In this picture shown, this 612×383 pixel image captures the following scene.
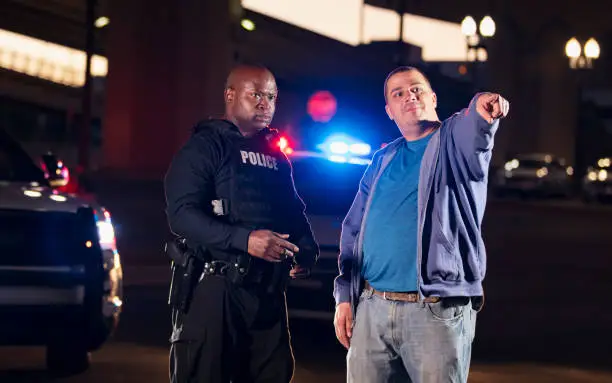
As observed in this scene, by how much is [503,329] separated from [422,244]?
7.66 metres

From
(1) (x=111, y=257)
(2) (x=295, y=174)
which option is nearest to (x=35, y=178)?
(1) (x=111, y=257)

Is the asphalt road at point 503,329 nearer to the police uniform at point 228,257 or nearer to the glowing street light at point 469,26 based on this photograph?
the police uniform at point 228,257

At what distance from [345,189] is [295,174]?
454 mm

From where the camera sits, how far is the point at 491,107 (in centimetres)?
446

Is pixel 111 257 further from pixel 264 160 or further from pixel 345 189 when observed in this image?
pixel 264 160

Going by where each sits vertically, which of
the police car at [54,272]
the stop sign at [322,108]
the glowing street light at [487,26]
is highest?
the glowing street light at [487,26]

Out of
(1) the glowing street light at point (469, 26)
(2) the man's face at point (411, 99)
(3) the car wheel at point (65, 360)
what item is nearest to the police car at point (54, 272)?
(3) the car wheel at point (65, 360)

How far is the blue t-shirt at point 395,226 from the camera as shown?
15.6 feet

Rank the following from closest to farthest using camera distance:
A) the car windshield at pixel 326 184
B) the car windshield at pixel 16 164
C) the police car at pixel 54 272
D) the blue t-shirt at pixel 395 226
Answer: the blue t-shirt at pixel 395 226
the police car at pixel 54 272
the car windshield at pixel 16 164
the car windshield at pixel 326 184

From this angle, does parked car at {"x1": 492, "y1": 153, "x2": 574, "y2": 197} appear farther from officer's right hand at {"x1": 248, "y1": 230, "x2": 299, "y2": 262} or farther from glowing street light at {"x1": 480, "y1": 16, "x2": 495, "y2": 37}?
officer's right hand at {"x1": 248, "y1": 230, "x2": 299, "y2": 262}

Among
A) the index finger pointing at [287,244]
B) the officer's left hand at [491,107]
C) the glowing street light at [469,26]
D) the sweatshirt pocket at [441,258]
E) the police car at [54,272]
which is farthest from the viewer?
the glowing street light at [469,26]

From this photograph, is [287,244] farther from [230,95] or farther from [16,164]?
[16,164]

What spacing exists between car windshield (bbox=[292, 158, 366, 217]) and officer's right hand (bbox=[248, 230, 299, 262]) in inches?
222

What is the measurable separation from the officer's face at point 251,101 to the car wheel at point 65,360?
3.95m
